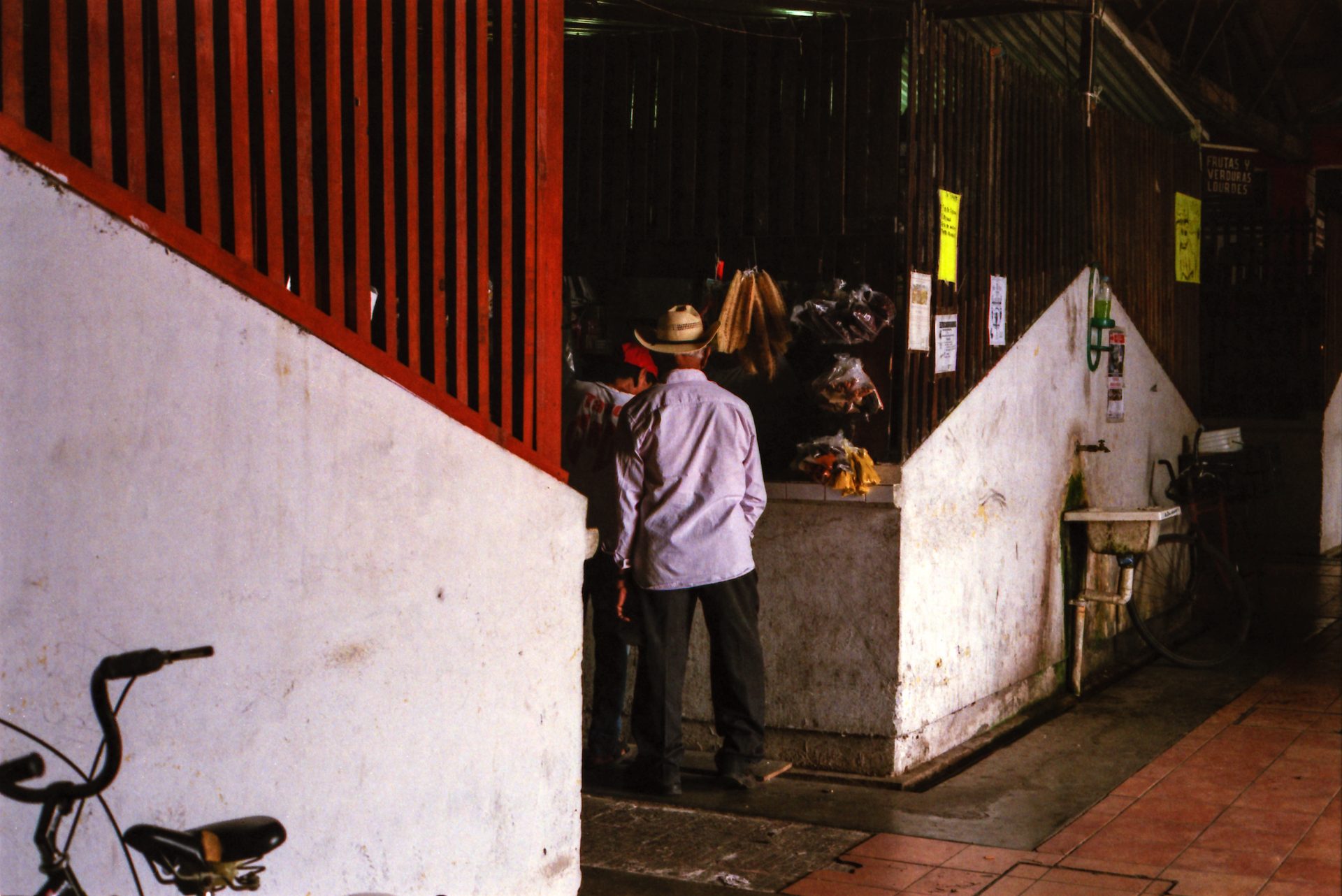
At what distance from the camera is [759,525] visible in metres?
6.85

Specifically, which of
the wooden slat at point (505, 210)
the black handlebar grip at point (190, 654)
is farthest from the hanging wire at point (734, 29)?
the black handlebar grip at point (190, 654)

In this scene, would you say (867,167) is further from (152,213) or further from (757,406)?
(152,213)

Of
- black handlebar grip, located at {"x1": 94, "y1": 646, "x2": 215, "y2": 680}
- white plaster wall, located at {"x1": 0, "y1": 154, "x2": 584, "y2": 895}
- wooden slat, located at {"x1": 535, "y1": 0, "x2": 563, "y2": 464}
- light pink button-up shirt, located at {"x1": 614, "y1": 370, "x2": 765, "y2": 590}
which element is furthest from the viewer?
light pink button-up shirt, located at {"x1": 614, "y1": 370, "x2": 765, "y2": 590}

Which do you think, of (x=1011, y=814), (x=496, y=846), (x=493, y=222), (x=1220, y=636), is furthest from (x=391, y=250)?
(x=1220, y=636)

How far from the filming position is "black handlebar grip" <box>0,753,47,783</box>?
268cm

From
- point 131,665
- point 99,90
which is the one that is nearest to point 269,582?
point 131,665

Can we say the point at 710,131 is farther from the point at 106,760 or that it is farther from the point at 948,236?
the point at 106,760

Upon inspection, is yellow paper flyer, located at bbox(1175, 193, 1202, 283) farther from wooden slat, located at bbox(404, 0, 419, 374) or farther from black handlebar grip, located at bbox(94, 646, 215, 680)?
black handlebar grip, located at bbox(94, 646, 215, 680)

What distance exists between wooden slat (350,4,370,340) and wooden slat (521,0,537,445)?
0.70 meters

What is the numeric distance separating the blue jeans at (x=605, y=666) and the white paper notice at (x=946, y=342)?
184cm

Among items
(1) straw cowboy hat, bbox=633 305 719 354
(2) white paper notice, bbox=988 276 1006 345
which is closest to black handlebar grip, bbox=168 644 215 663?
(1) straw cowboy hat, bbox=633 305 719 354

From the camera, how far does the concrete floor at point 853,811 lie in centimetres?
532

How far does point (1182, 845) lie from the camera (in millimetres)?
5613

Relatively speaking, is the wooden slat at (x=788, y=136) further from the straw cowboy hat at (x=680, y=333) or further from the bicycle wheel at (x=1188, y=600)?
the bicycle wheel at (x=1188, y=600)
